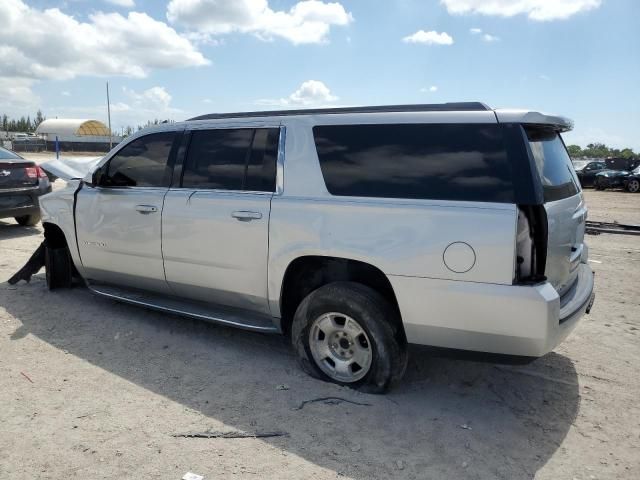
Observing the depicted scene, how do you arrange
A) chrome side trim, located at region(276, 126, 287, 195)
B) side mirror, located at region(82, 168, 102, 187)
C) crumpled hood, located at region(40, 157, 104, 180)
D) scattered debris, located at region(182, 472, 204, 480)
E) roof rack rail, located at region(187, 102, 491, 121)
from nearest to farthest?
scattered debris, located at region(182, 472, 204, 480) → roof rack rail, located at region(187, 102, 491, 121) → chrome side trim, located at region(276, 126, 287, 195) → side mirror, located at region(82, 168, 102, 187) → crumpled hood, located at region(40, 157, 104, 180)

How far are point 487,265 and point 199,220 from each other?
7.31ft

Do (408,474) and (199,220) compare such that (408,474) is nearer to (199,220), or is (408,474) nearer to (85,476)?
(85,476)

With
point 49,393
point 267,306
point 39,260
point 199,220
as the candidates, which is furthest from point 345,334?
point 39,260

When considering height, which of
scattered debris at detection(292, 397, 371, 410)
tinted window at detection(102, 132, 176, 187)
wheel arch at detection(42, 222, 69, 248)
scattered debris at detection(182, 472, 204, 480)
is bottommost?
scattered debris at detection(182, 472, 204, 480)

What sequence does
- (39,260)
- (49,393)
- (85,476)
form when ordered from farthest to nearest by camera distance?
(39,260)
(49,393)
(85,476)

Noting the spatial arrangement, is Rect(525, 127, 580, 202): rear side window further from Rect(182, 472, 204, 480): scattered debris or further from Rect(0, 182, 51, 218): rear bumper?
Rect(0, 182, 51, 218): rear bumper

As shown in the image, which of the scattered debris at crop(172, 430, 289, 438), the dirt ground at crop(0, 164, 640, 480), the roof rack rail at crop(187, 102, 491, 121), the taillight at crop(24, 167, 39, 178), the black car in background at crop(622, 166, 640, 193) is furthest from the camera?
the black car in background at crop(622, 166, 640, 193)

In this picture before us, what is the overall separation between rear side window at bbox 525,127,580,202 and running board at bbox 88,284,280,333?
6.94ft

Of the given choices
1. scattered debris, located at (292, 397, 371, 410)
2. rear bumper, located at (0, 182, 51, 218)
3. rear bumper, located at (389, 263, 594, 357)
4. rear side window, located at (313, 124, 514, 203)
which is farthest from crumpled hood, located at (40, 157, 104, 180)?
rear bumper, located at (389, 263, 594, 357)

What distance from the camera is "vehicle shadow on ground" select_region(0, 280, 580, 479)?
2.89 m

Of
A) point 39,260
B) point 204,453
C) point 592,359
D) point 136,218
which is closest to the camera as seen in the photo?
point 204,453

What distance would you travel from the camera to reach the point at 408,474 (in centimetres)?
272

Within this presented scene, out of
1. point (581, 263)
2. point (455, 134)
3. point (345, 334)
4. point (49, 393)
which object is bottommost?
point (49, 393)

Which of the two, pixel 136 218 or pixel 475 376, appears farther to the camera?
pixel 136 218
